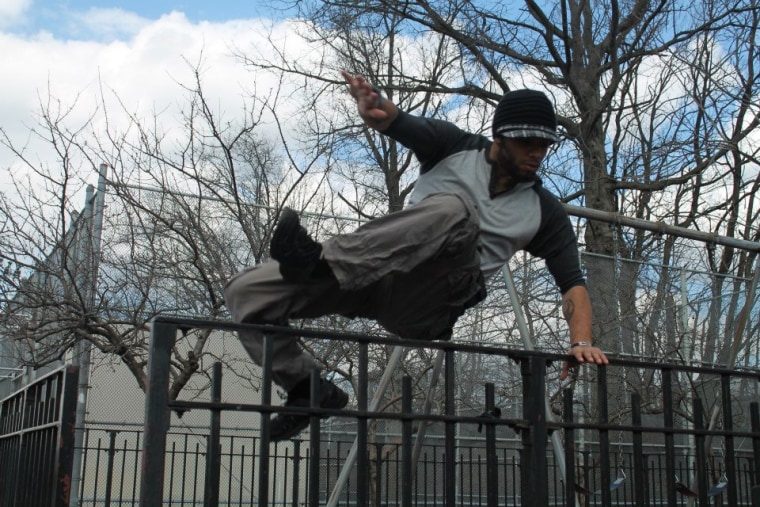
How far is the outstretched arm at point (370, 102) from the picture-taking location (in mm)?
2879

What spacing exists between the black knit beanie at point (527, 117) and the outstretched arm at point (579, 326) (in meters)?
0.80

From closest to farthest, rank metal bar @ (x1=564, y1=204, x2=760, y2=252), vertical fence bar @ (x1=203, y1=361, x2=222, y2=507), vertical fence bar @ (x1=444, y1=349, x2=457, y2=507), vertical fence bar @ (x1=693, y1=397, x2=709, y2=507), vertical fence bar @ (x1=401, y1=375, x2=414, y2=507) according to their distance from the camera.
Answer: vertical fence bar @ (x1=203, y1=361, x2=222, y2=507) → vertical fence bar @ (x1=401, y1=375, x2=414, y2=507) → vertical fence bar @ (x1=444, y1=349, x2=457, y2=507) → vertical fence bar @ (x1=693, y1=397, x2=709, y2=507) → metal bar @ (x1=564, y1=204, x2=760, y2=252)

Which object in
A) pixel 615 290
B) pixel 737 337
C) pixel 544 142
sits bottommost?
pixel 737 337

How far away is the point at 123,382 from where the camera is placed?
9523 mm

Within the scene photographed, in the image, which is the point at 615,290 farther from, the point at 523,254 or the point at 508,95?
the point at 508,95

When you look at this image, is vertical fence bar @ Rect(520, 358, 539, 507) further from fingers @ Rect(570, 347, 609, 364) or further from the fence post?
fingers @ Rect(570, 347, 609, 364)

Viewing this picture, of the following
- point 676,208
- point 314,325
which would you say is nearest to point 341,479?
point 314,325

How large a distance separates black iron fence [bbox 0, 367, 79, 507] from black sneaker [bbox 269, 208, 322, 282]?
0.95 m

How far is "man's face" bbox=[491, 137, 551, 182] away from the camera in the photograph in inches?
124

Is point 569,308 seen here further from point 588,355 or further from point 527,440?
point 527,440

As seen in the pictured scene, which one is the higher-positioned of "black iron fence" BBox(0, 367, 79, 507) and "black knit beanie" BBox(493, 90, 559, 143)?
"black knit beanie" BBox(493, 90, 559, 143)

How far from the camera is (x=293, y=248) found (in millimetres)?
2646

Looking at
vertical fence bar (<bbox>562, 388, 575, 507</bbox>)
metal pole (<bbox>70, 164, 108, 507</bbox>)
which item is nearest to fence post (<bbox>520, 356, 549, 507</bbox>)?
vertical fence bar (<bbox>562, 388, 575, 507</bbox>)

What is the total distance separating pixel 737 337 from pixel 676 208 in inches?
362
